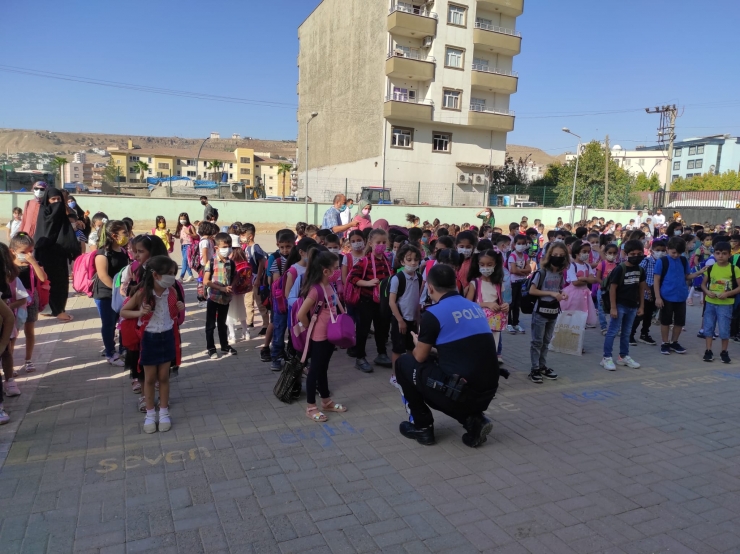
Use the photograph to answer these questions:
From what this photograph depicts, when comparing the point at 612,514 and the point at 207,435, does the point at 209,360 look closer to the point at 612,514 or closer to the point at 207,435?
the point at 207,435

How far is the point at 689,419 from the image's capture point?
5.32 meters

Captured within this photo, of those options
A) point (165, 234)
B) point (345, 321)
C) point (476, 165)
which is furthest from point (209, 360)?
point (476, 165)

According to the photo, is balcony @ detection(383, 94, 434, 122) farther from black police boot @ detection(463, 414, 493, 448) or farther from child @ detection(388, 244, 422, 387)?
black police boot @ detection(463, 414, 493, 448)

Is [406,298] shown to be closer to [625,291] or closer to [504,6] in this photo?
[625,291]

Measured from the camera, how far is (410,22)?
3631 centimetres

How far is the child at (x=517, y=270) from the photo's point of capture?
8312mm

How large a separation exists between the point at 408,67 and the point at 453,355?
36371 mm

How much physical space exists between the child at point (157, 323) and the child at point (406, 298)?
7.59ft

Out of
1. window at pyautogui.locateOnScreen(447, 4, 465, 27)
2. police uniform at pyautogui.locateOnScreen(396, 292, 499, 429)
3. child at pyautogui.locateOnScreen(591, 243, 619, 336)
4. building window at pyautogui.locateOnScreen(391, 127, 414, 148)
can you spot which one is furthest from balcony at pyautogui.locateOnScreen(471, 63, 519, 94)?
police uniform at pyautogui.locateOnScreen(396, 292, 499, 429)

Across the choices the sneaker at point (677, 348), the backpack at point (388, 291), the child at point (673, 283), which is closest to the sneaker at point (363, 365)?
the backpack at point (388, 291)

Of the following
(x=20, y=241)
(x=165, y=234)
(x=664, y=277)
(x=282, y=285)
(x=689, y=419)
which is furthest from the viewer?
(x=165, y=234)

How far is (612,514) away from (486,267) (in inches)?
120

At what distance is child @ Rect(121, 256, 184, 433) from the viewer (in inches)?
176

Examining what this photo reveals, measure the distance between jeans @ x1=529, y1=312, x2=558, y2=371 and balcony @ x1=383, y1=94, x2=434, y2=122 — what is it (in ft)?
108
